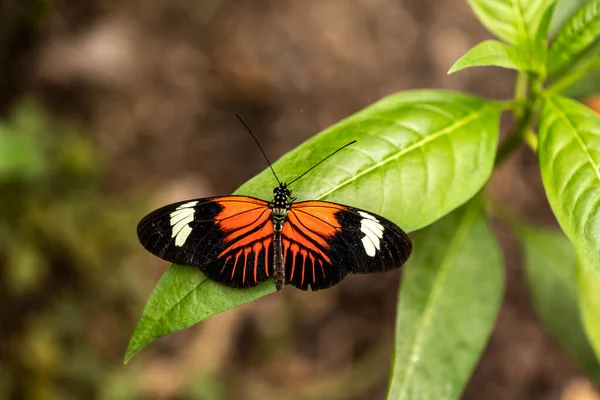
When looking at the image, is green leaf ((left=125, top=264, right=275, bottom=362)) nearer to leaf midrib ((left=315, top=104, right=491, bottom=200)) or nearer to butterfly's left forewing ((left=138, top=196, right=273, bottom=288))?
butterfly's left forewing ((left=138, top=196, right=273, bottom=288))

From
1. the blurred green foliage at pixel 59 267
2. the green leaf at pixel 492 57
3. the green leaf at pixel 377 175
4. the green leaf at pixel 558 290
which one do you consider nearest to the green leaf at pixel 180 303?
the green leaf at pixel 377 175

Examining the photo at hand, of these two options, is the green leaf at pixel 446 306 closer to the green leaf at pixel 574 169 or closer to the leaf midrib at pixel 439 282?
the leaf midrib at pixel 439 282

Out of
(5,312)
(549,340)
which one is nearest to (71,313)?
(5,312)

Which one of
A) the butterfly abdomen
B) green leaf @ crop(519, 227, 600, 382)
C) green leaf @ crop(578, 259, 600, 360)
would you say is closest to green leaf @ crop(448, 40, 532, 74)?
the butterfly abdomen

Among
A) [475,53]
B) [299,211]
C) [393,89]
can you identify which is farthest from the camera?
[393,89]

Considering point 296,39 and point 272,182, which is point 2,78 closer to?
point 296,39
